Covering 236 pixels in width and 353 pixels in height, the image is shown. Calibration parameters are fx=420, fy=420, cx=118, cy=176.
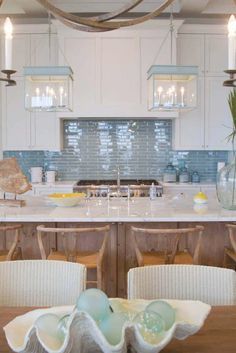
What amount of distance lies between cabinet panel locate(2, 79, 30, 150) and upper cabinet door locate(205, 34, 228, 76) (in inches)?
96.2

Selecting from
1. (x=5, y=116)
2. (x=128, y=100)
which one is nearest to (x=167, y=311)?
(x=128, y=100)

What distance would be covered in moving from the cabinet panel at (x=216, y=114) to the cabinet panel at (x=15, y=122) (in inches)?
93.1

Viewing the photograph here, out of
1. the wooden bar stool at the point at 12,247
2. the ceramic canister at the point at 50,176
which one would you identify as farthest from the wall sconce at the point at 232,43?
the ceramic canister at the point at 50,176

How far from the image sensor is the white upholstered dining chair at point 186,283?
5.80ft

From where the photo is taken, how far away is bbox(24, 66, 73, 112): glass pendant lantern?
3.71 meters

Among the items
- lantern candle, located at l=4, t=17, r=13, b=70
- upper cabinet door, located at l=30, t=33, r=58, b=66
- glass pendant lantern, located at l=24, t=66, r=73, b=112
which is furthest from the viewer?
upper cabinet door, located at l=30, t=33, r=58, b=66

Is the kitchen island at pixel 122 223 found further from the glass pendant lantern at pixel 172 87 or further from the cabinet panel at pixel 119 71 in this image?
A: the cabinet panel at pixel 119 71

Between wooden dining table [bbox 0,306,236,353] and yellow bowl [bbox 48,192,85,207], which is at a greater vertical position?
yellow bowl [bbox 48,192,85,207]

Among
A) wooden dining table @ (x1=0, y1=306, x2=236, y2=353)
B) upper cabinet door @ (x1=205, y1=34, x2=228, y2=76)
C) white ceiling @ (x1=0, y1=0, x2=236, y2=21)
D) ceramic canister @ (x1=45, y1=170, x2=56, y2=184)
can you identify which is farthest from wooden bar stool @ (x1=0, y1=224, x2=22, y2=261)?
upper cabinet door @ (x1=205, y1=34, x2=228, y2=76)

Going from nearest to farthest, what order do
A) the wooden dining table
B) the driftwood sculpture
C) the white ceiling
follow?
the wooden dining table → the driftwood sculpture → the white ceiling

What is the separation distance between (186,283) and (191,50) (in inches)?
168

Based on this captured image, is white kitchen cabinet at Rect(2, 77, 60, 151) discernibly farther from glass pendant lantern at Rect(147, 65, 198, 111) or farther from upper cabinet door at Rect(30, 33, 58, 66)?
glass pendant lantern at Rect(147, 65, 198, 111)

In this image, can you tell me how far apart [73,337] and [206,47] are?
5031 millimetres

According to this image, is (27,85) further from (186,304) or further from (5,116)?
(186,304)
